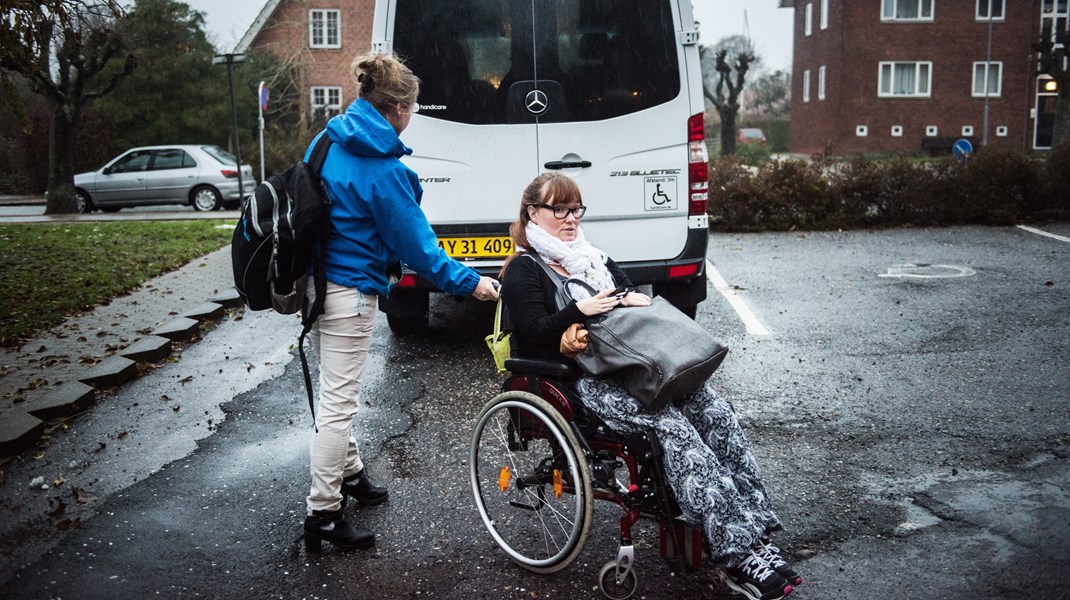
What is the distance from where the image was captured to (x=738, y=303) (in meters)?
8.92

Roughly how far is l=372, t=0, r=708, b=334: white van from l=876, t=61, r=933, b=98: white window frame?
39642 mm

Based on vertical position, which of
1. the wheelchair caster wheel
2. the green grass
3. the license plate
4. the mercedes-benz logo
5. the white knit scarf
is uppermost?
the mercedes-benz logo

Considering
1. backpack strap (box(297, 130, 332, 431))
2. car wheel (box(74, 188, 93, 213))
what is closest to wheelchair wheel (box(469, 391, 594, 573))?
backpack strap (box(297, 130, 332, 431))

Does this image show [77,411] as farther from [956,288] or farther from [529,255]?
[956,288]

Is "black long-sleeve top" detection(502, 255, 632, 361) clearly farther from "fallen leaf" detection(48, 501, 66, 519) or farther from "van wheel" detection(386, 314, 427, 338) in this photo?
"van wheel" detection(386, 314, 427, 338)

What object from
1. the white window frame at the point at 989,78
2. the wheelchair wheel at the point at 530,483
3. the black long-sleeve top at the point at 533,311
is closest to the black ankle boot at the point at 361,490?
the wheelchair wheel at the point at 530,483

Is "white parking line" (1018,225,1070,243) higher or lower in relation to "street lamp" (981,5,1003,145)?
lower

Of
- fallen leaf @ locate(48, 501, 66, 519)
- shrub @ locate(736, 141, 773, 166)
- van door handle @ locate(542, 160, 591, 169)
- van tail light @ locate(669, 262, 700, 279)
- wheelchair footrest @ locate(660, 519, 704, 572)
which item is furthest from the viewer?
shrub @ locate(736, 141, 773, 166)

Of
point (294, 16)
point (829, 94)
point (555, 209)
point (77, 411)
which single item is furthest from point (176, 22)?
point (555, 209)

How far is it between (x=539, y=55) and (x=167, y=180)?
766 inches

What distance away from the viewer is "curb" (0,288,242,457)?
5305mm

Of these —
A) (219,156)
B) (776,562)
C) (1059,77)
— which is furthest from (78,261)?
(1059,77)

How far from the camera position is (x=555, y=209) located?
388cm

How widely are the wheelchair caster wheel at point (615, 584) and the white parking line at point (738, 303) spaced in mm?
4511
